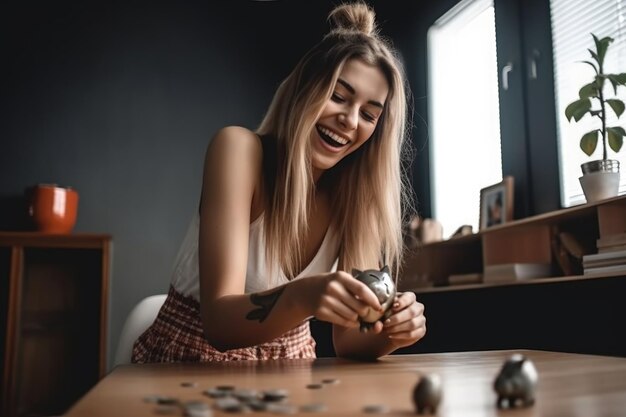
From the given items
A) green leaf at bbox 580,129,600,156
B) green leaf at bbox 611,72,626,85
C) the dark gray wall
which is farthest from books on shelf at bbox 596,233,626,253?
the dark gray wall

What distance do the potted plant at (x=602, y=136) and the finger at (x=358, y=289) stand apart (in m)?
1.57

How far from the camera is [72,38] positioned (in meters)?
3.93

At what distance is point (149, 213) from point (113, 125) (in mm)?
621

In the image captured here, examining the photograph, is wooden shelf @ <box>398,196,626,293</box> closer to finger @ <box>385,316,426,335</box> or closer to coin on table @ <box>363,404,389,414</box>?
finger @ <box>385,316,426,335</box>

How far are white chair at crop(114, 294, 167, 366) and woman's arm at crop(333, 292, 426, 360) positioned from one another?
0.59m

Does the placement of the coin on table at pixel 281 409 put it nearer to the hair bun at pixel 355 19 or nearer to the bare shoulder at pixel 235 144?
the bare shoulder at pixel 235 144

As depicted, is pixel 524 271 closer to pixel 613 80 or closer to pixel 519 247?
pixel 519 247

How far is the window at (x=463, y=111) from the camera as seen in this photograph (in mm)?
3236

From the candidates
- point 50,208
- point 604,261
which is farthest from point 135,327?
point 50,208

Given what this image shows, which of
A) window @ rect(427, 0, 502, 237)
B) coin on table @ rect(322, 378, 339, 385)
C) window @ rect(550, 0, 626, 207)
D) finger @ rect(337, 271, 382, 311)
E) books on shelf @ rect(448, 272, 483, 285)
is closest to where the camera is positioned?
coin on table @ rect(322, 378, 339, 385)

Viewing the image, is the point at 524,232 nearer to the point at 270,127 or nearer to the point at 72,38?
the point at 270,127

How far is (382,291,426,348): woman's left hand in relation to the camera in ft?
3.43

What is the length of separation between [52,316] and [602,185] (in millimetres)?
2934

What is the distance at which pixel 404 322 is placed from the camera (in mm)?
1060
